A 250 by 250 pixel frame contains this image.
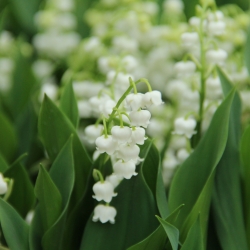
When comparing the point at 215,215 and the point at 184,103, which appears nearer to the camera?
the point at 215,215

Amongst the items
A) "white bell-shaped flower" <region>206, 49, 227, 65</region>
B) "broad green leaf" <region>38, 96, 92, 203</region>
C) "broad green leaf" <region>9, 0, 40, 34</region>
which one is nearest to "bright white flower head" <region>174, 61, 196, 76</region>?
"white bell-shaped flower" <region>206, 49, 227, 65</region>

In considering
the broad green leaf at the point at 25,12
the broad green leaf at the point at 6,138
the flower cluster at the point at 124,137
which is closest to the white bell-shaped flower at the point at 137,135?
the flower cluster at the point at 124,137

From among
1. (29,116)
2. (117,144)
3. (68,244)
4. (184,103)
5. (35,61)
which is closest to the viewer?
(117,144)

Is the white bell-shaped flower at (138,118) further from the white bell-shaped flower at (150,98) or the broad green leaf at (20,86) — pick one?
the broad green leaf at (20,86)

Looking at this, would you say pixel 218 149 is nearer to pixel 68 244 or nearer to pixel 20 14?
pixel 68 244

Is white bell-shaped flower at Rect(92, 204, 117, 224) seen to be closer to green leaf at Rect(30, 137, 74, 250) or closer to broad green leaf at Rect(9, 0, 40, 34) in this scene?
green leaf at Rect(30, 137, 74, 250)

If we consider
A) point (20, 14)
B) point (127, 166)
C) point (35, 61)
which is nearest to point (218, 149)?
point (127, 166)

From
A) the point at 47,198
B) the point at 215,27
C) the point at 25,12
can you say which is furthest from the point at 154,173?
the point at 25,12

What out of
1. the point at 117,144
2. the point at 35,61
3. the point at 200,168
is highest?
the point at 117,144
